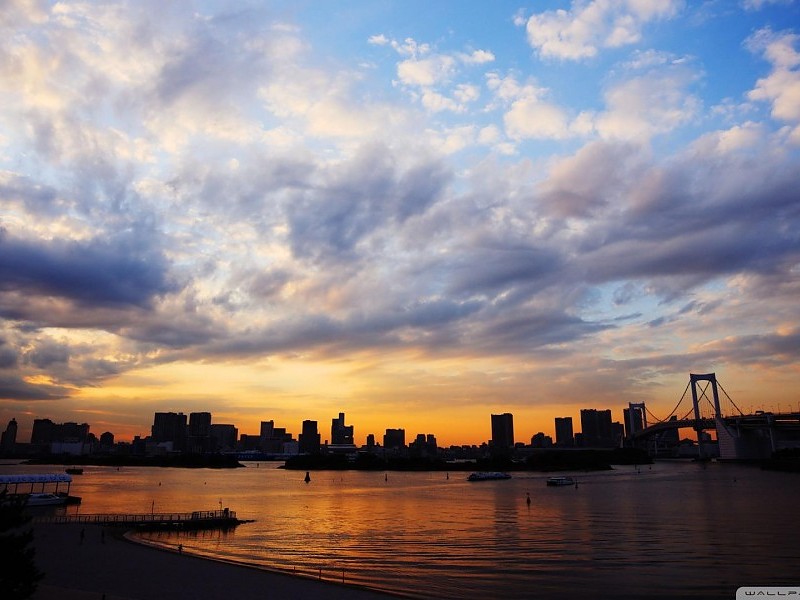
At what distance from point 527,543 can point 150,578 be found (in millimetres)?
30614

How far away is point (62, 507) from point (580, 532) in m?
65.0

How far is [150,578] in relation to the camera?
33688mm

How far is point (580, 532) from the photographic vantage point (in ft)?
183

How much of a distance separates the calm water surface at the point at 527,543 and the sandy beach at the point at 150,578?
13.3ft

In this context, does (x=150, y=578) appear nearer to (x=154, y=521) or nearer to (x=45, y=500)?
(x=154, y=521)

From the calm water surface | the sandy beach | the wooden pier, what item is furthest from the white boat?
the sandy beach

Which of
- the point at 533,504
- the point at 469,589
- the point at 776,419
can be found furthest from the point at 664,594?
the point at 776,419

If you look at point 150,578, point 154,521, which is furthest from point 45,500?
point 150,578

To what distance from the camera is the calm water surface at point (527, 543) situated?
35062 mm

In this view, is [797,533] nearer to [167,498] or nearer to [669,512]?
[669,512]

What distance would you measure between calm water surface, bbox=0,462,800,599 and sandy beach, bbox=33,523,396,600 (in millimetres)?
4044

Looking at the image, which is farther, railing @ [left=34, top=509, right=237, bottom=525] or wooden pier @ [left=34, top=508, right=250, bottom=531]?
railing @ [left=34, top=509, right=237, bottom=525]

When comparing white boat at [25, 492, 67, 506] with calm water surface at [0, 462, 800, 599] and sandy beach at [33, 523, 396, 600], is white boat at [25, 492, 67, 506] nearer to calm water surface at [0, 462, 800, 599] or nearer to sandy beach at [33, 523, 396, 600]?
calm water surface at [0, 462, 800, 599]

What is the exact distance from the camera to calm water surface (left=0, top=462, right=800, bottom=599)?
3506 cm
